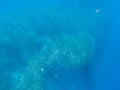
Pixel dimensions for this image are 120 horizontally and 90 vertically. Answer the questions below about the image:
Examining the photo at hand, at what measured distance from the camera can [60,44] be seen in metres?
4.86

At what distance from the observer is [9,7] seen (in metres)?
4.79

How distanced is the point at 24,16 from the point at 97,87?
1.71 m

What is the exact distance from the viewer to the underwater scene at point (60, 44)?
466 centimetres

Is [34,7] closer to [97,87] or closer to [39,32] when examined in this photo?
[39,32]

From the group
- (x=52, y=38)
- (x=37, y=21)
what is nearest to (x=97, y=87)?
(x=52, y=38)

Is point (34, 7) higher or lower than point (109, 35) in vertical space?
higher

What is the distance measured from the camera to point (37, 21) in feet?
16.1

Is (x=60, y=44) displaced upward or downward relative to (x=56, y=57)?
upward

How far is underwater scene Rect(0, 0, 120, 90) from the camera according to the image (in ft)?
15.3

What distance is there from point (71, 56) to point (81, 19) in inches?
26.5

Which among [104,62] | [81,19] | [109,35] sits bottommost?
[104,62]

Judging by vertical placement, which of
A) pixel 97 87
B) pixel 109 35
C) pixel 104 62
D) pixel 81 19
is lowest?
pixel 97 87

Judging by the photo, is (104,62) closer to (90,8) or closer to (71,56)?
(71,56)

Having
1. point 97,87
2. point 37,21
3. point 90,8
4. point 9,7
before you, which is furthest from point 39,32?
point 97,87
